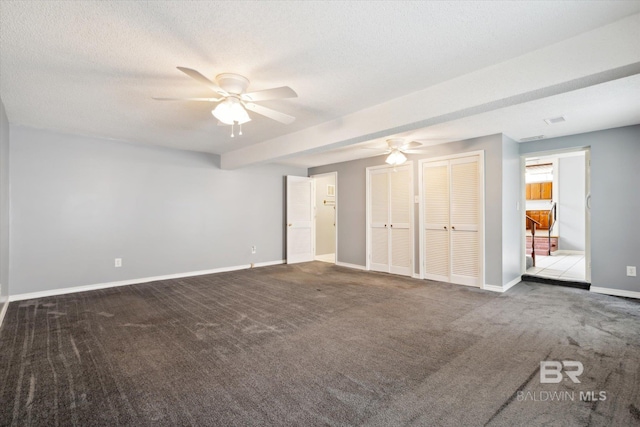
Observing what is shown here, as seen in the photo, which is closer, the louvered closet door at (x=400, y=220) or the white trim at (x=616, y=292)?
the white trim at (x=616, y=292)

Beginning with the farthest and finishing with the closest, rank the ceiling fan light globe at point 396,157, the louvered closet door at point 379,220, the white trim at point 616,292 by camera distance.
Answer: the louvered closet door at point 379,220 → the ceiling fan light globe at point 396,157 → the white trim at point 616,292

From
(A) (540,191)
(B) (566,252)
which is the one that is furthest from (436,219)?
(A) (540,191)

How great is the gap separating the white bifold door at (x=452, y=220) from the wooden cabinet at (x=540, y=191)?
5301mm

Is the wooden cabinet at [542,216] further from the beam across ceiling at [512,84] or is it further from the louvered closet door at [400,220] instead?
the beam across ceiling at [512,84]

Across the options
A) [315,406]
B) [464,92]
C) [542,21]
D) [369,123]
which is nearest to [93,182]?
[369,123]

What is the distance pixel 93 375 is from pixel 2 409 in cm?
45

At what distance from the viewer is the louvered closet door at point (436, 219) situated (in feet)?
16.3

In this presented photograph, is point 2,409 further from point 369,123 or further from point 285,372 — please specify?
point 369,123

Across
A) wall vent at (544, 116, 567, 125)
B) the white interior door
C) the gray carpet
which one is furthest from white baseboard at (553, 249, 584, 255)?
wall vent at (544, 116, 567, 125)

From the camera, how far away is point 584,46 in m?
1.97

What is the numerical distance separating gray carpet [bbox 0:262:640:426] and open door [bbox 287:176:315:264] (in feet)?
9.39

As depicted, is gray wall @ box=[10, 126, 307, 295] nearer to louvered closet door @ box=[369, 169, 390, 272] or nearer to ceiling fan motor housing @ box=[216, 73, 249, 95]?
louvered closet door @ box=[369, 169, 390, 272]

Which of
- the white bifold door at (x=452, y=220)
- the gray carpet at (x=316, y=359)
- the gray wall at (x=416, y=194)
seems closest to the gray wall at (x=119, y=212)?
the gray carpet at (x=316, y=359)

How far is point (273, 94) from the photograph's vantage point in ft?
7.79
